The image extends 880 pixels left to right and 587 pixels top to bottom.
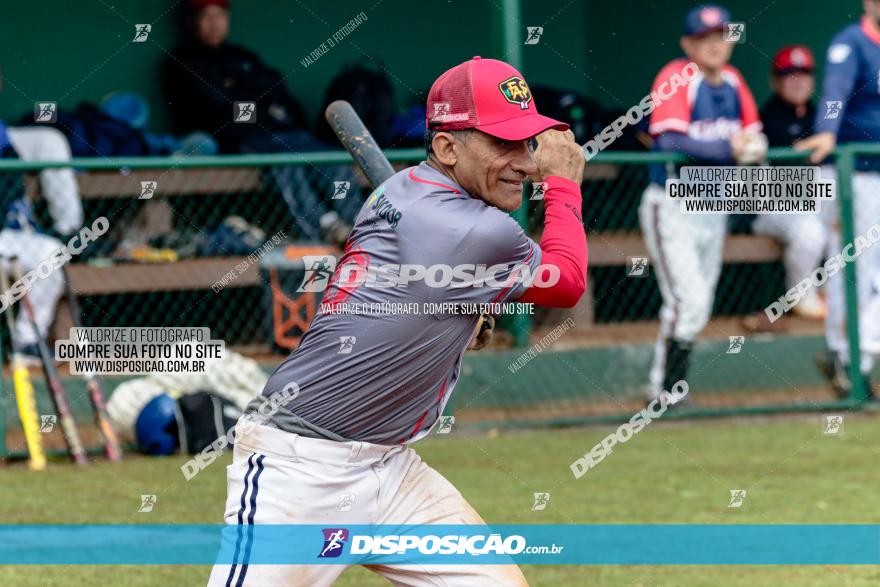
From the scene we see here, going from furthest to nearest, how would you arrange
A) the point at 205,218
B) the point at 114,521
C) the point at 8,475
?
the point at 205,218
the point at 8,475
the point at 114,521

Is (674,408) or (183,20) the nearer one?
(674,408)

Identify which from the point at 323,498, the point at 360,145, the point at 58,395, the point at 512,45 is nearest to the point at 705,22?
the point at 512,45

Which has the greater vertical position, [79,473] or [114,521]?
[79,473]

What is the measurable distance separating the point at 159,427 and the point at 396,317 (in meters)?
4.87

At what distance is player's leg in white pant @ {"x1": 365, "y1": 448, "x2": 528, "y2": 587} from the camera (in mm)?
3492

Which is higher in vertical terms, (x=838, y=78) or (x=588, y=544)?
(x=838, y=78)

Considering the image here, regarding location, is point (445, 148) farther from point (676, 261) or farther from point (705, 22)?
point (705, 22)

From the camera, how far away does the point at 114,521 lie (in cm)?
642

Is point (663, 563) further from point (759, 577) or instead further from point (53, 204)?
point (53, 204)

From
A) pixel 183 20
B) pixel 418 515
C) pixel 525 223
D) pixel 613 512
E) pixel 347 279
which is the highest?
pixel 183 20

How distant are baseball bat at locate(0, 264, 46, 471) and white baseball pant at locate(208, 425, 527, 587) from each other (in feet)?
15.3

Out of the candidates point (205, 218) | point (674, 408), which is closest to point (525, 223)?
point (674, 408)

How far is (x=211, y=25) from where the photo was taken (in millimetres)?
10578

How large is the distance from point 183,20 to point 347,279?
26.8 feet
